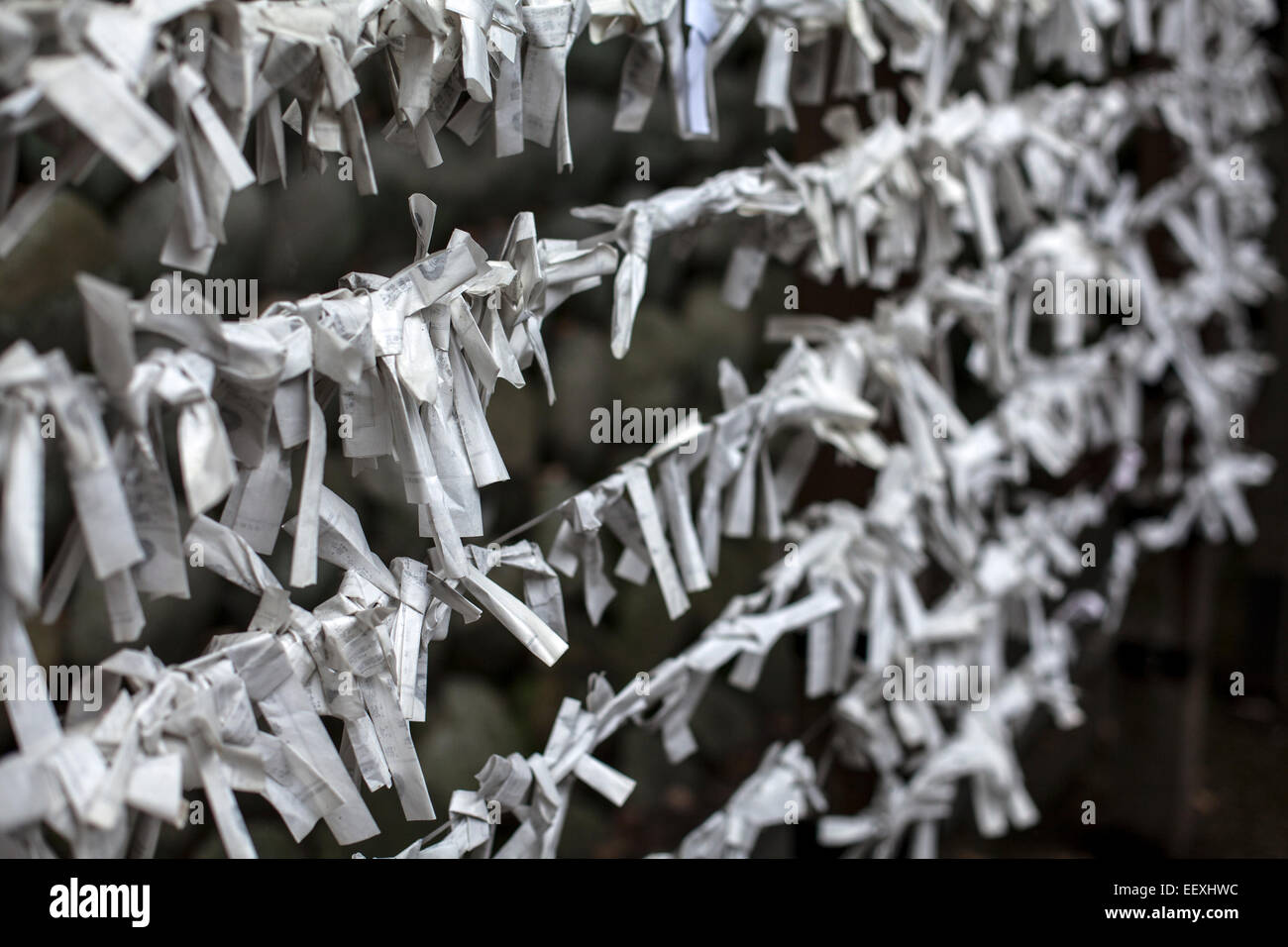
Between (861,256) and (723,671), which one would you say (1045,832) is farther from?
Answer: (861,256)

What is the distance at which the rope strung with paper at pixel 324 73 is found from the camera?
25cm

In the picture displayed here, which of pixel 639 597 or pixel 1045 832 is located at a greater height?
pixel 639 597

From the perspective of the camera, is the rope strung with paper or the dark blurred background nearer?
the rope strung with paper

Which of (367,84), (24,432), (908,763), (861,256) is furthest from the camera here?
(908,763)

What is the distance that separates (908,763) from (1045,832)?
32 cm

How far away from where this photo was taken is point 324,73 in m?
0.31

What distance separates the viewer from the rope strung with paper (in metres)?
0.25

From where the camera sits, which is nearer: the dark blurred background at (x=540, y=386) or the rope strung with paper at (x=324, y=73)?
the rope strung with paper at (x=324, y=73)

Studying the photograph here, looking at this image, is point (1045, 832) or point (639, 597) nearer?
point (639, 597)

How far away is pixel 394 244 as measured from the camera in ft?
1.38

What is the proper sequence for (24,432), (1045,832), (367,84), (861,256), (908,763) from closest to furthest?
1. (24,432)
2. (367,84)
3. (861,256)
4. (908,763)
5. (1045,832)

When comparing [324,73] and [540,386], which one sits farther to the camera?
[540,386]

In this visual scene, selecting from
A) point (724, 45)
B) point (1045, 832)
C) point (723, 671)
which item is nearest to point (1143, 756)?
point (1045, 832)

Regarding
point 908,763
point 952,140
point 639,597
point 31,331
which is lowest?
point 908,763
